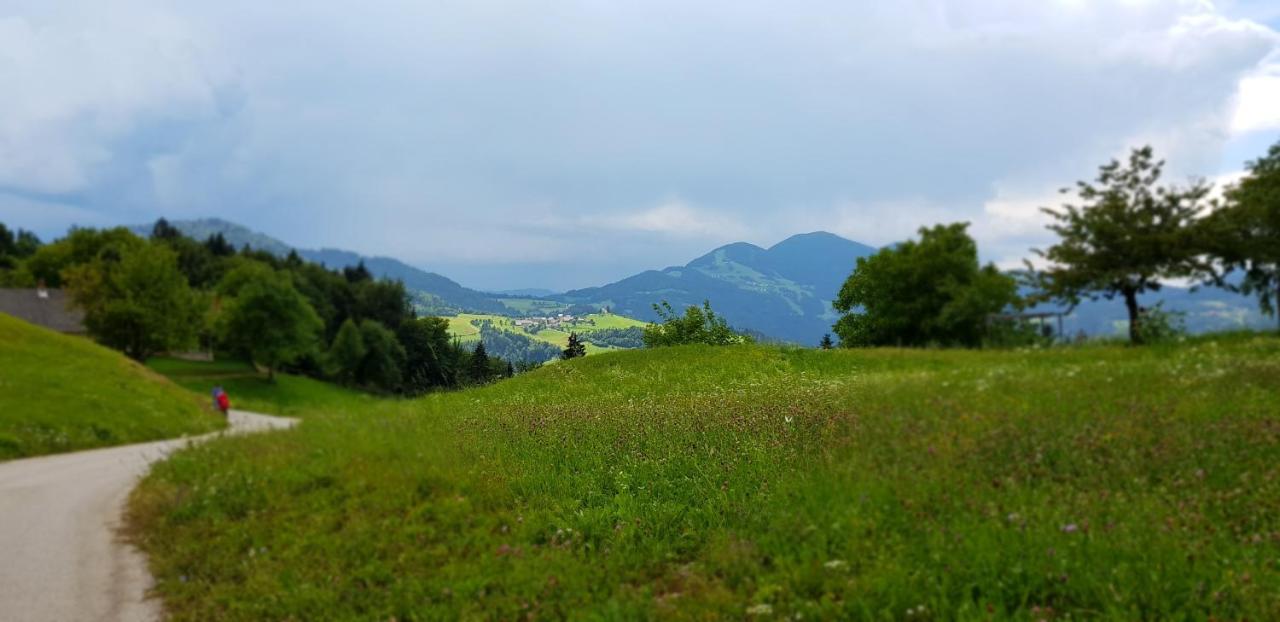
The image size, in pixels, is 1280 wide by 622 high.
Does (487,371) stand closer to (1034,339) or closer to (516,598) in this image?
(516,598)

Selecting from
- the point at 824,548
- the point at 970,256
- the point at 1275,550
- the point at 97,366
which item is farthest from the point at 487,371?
the point at 97,366

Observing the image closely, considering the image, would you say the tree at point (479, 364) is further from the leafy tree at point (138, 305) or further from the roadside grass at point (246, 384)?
the leafy tree at point (138, 305)

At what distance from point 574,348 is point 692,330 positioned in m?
1.76

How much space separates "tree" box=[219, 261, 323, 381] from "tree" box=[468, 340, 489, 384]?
5352cm

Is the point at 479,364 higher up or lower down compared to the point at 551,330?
lower down

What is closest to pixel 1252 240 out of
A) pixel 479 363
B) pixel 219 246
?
pixel 479 363

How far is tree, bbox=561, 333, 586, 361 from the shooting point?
931 cm

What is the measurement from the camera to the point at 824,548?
5.14 metres

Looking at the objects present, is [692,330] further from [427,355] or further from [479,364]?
[427,355]

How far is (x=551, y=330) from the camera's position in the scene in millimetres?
9062

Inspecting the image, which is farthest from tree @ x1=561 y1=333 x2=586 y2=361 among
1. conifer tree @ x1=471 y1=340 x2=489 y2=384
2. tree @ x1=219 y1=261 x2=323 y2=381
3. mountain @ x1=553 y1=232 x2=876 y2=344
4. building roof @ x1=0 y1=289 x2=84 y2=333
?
building roof @ x1=0 y1=289 x2=84 y2=333

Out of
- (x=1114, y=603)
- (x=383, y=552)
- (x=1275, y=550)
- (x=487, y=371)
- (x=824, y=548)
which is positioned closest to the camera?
(x=1114, y=603)

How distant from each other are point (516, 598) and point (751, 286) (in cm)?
418

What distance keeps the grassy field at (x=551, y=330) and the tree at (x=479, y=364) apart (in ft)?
0.65
